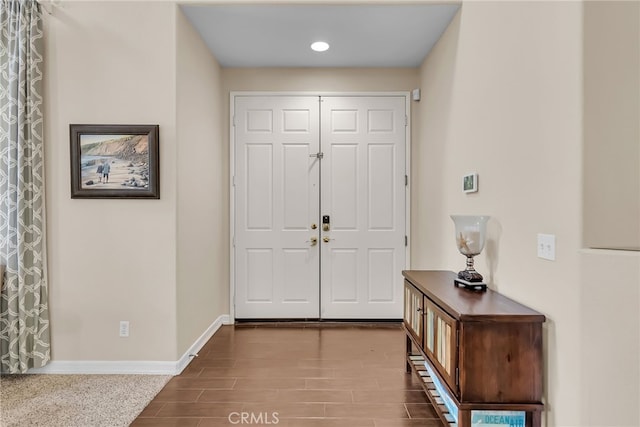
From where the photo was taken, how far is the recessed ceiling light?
3.23m

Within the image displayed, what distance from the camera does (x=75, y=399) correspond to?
2.27m

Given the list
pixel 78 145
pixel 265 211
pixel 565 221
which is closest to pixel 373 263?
pixel 265 211

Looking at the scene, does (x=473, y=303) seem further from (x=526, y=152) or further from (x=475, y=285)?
(x=526, y=152)

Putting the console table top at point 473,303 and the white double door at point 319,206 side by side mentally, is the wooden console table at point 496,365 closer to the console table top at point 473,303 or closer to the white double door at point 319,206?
the console table top at point 473,303

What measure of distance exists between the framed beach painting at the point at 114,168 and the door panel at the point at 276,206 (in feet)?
4.18

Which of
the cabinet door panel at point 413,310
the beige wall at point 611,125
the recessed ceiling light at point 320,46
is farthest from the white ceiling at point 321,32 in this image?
the cabinet door panel at point 413,310

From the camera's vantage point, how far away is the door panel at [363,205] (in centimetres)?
381

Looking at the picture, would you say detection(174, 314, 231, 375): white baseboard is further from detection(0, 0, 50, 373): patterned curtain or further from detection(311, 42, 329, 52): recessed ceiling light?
detection(311, 42, 329, 52): recessed ceiling light

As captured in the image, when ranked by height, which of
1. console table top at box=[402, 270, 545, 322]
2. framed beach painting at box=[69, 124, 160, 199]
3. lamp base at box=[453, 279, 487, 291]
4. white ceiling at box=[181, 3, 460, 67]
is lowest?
console table top at box=[402, 270, 545, 322]

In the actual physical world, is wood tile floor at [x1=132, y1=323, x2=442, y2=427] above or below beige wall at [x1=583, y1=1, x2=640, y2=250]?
below

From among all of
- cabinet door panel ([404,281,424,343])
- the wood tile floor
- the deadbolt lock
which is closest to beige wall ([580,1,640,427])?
cabinet door panel ([404,281,424,343])

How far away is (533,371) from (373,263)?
2305mm

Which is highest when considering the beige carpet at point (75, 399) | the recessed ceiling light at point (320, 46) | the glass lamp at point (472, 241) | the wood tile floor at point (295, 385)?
the recessed ceiling light at point (320, 46)

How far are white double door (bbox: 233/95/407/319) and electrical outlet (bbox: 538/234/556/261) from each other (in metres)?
2.16
